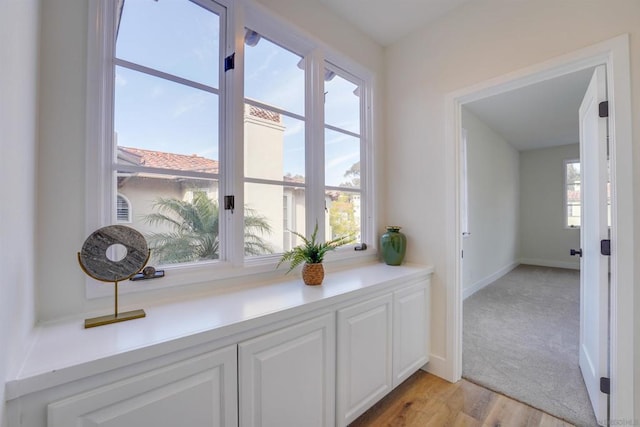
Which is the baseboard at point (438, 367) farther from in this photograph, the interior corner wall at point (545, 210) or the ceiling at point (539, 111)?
the interior corner wall at point (545, 210)

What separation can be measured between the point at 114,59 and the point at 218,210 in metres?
0.85

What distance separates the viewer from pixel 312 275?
164cm

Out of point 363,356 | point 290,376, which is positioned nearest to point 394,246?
point 363,356

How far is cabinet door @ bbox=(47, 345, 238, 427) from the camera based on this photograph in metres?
0.78

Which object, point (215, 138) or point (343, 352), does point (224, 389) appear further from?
point (215, 138)

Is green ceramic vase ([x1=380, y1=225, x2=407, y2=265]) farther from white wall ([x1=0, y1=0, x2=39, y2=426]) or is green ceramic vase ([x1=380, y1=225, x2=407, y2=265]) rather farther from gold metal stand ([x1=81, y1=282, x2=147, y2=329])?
white wall ([x1=0, y1=0, x2=39, y2=426])

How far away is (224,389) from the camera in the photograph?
1.03 m

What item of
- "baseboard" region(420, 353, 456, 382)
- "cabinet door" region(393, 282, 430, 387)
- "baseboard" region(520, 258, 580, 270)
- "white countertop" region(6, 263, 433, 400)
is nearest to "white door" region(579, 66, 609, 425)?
"baseboard" region(420, 353, 456, 382)

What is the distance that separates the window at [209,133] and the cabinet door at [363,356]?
2.08 feet

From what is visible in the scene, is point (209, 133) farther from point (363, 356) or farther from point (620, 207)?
point (620, 207)

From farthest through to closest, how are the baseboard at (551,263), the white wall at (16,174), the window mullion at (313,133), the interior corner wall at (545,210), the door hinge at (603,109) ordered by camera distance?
the interior corner wall at (545,210), the baseboard at (551,263), the window mullion at (313,133), the door hinge at (603,109), the white wall at (16,174)

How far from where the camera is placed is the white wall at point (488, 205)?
4062 millimetres

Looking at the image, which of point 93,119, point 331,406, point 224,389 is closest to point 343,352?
point 331,406

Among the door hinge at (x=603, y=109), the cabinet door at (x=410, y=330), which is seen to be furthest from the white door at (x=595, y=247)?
the cabinet door at (x=410, y=330)
